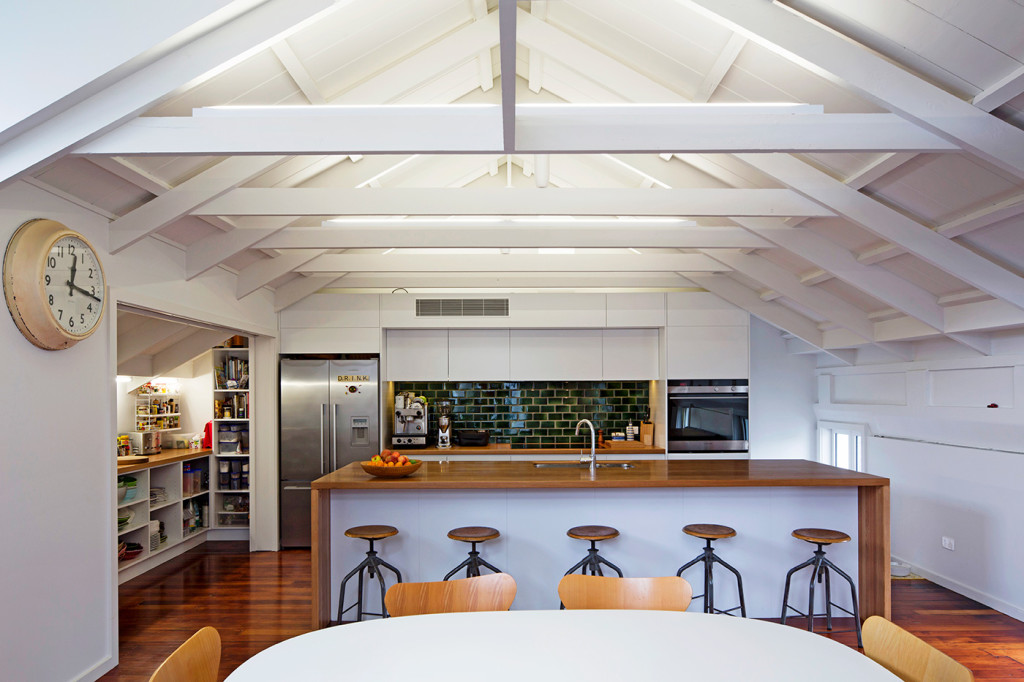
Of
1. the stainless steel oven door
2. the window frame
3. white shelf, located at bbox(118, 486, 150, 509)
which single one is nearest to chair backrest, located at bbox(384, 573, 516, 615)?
white shelf, located at bbox(118, 486, 150, 509)

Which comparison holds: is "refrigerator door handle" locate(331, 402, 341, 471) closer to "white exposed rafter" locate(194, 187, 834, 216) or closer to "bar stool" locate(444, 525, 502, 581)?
"bar stool" locate(444, 525, 502, 581)

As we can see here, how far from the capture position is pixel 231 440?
653 centimetres

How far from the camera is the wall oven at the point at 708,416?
653 cm

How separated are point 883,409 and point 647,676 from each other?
4.99 meters

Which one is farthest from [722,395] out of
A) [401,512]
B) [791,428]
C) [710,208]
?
[401,512]

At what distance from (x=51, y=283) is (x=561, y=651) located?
8.98 feet

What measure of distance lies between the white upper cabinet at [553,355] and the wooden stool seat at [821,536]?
9.86 ft

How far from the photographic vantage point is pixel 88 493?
3.49 m

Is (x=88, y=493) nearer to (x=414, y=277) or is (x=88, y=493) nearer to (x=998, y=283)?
(x=414, y=277)

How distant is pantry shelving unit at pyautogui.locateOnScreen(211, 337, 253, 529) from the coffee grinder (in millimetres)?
1838

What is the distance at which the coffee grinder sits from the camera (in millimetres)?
6652

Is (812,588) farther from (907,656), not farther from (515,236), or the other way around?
(515,236)

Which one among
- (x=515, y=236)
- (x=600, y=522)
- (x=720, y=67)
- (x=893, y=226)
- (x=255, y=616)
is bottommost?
(x=255, y=616)

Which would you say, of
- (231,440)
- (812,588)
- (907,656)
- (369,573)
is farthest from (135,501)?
(907,656)
